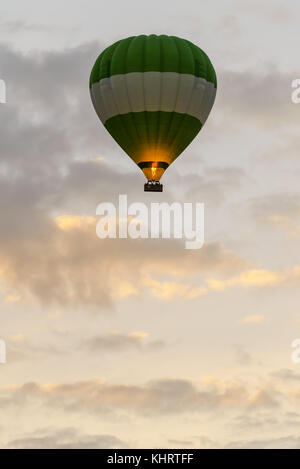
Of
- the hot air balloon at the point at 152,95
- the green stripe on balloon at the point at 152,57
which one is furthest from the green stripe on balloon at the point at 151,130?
the green stripe on balloon at the point at 152,57

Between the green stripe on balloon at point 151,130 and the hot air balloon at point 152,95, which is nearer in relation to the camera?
the hot air balloon at point 152,95

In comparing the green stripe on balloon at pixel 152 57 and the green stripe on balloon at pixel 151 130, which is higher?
the green stripe on balloon at pixel 152 57

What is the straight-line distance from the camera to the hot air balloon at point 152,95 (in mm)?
88625

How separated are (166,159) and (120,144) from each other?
116 inches

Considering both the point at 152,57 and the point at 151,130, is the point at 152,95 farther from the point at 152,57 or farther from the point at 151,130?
the point at 152,57

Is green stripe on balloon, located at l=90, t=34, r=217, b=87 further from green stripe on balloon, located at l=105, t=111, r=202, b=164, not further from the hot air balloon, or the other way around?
green stripe on balloon, located at l=105, t=111, r=202, b=164

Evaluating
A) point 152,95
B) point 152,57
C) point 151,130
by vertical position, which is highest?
point 152,57

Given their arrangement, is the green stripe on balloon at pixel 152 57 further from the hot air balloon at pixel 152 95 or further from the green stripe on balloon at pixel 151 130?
the green stripe on balloon at pixel 151 130

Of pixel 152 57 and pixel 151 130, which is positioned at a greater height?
pixel 152 57

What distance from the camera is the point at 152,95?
8862cm

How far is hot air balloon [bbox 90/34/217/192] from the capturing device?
88625 mm

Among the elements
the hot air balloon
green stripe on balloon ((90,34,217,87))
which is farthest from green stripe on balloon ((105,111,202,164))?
green stripe on balloon ((90,34,217,87))

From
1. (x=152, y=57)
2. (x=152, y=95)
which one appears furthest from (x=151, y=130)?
(x=152, y=57)
